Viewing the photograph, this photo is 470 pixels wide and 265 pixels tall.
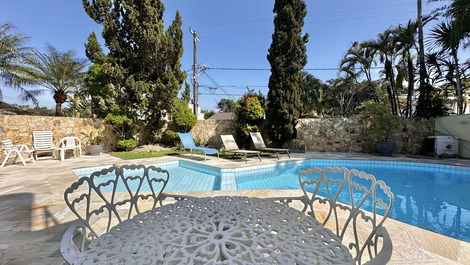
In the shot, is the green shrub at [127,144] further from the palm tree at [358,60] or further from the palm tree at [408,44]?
the palm tree at [408,44]

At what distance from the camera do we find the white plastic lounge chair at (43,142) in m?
6.93

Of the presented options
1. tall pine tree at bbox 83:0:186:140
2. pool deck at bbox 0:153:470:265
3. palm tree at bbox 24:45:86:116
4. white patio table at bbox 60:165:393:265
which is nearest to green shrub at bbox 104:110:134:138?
tall pine tree at bbox 83:0:186:140

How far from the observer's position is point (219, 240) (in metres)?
0.98

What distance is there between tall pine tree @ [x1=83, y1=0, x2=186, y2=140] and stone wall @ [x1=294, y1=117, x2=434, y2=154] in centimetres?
732

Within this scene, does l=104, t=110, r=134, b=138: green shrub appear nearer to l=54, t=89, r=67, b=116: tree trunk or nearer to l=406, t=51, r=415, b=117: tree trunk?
l=54, t=89, r=67, b=116: tree trunk

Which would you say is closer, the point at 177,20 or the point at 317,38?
the point at 177,20

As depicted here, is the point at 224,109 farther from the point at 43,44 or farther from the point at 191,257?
the point at 191,257

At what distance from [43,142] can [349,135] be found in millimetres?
13049

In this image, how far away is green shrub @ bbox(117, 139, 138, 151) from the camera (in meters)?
9.09

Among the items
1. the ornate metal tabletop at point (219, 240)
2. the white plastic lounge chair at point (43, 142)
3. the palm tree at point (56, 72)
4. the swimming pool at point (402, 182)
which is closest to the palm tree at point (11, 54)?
the palm tree at point (56, 72)

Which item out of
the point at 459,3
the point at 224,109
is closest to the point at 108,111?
the point at 459,3

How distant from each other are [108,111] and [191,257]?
33.5 feet

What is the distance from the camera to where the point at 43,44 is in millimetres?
10438

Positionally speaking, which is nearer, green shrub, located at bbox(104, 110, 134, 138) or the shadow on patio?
the shadow on patio
